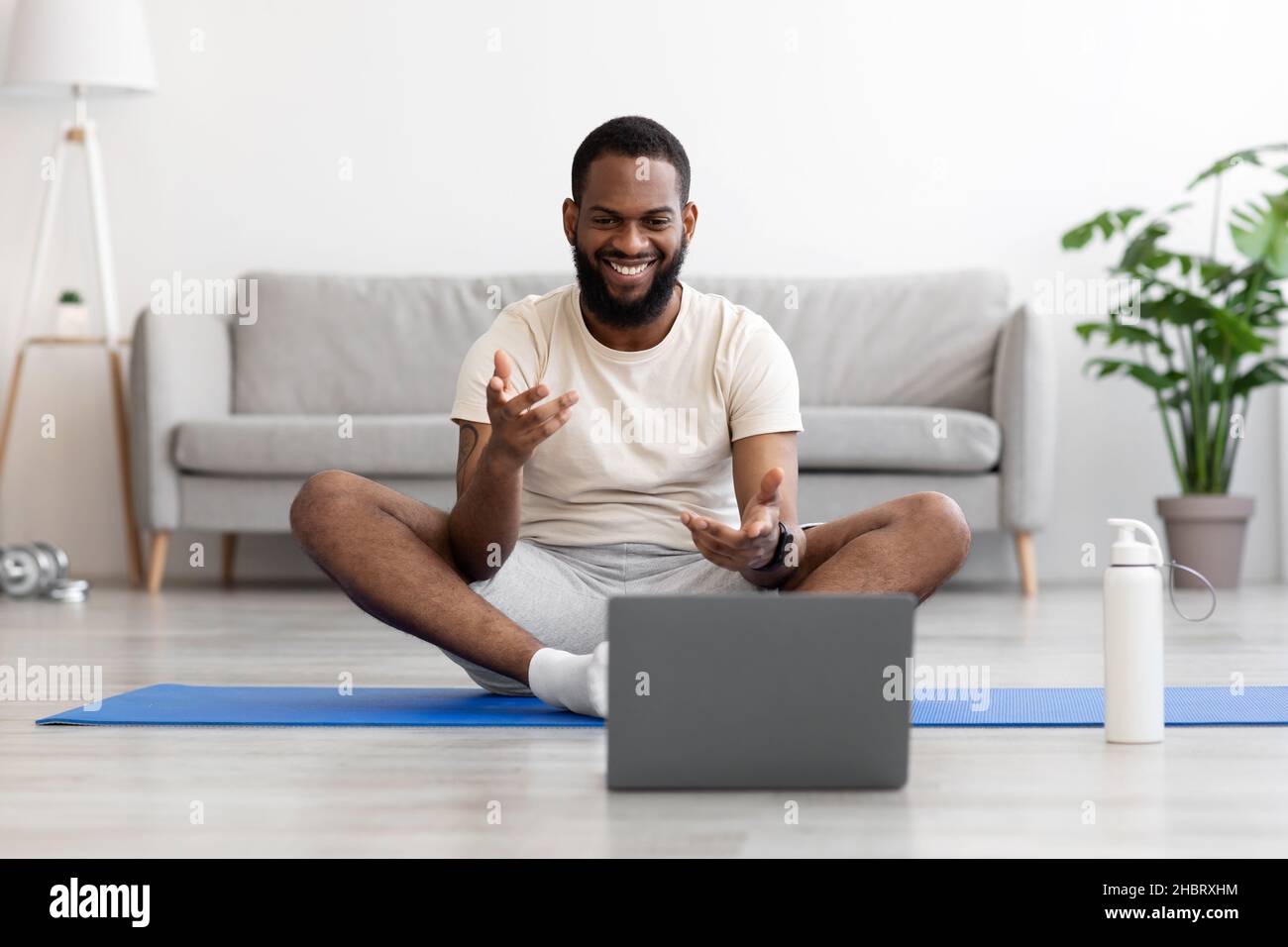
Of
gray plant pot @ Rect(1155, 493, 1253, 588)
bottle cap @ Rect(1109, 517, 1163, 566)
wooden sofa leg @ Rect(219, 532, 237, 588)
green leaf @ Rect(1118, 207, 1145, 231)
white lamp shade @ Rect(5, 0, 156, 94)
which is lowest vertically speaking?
wooden sofa leg @ Rect(219, 532, 237, 588)

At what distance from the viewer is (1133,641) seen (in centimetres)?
157

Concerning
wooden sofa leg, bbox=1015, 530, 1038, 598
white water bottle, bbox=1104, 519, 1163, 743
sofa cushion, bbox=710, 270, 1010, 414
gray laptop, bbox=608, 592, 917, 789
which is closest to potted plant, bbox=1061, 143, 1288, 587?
sofa cushion, bbox=710, 270, 1010, 414

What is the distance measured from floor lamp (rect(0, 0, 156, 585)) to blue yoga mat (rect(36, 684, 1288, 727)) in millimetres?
2707

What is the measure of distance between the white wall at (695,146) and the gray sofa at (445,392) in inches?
→ 11.2

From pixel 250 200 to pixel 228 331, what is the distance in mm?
506

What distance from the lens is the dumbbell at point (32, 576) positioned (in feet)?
12.8

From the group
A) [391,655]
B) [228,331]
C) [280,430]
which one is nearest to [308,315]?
[228,331]

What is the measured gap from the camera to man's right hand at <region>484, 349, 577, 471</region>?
5.49ft

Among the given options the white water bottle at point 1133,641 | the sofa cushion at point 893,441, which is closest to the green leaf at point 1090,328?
the sofa cushion at point 893,441

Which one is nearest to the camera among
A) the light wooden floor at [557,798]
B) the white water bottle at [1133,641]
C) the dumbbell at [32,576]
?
the light wooden floor at [557,798]

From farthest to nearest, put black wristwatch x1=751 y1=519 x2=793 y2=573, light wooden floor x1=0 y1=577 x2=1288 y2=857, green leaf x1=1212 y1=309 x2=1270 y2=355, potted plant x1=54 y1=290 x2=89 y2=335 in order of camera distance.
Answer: potted plant x1=54 y1=290 x2=89 y2=335, green leaf x1=1212 y1=309 x2=1270 y2=355, black wristwatch x1=751 y1=519 x2=793 y2=573, light wooden floor x1=0 y1=577 x2=1288 y2=857

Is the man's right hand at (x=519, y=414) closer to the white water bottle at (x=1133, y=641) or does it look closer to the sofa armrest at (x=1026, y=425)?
the white water bottle at (x=1133, y=641)

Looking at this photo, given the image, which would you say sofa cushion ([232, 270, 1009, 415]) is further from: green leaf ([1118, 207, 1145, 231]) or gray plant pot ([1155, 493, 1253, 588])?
gray plant pot ([1155, 493, 1253, 588])
